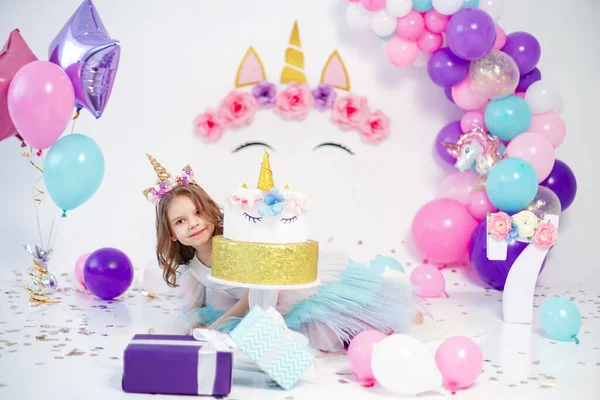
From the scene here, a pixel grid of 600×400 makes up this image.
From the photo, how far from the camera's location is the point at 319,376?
327cm

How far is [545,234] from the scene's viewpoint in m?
4.18

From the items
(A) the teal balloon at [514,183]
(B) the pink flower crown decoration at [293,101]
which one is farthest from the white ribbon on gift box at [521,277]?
(B) the pink flower crown decoration at [293,101]

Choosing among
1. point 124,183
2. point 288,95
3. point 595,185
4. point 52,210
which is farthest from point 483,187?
point 52,210

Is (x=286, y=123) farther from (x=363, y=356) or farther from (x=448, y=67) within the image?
(x=363, y=356)

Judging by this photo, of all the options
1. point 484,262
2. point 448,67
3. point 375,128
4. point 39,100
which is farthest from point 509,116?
point 39,100

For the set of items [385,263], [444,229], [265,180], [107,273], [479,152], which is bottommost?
[107,273]

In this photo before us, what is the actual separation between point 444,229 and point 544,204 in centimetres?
72

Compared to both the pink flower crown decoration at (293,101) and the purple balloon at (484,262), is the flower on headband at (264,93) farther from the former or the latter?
the purple balloon at (484,262)

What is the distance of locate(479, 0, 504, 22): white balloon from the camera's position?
518cm

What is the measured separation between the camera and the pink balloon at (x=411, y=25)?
521 cm

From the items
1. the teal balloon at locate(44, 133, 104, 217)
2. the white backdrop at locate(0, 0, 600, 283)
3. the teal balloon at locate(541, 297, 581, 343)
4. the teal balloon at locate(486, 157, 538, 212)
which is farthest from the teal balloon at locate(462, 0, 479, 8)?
the teal balloon at locate(44, 133, 104, 217)

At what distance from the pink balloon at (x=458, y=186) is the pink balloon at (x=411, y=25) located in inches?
41.9

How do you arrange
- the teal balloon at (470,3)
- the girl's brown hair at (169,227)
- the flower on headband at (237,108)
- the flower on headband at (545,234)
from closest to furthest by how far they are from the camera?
the girl's brown hair at (169,227) < the flower on headband at (545,234) < the teal balloon at (470,3) < the flower on headband at (237,108)

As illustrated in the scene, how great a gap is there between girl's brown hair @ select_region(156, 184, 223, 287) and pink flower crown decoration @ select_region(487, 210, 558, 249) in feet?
4.89
